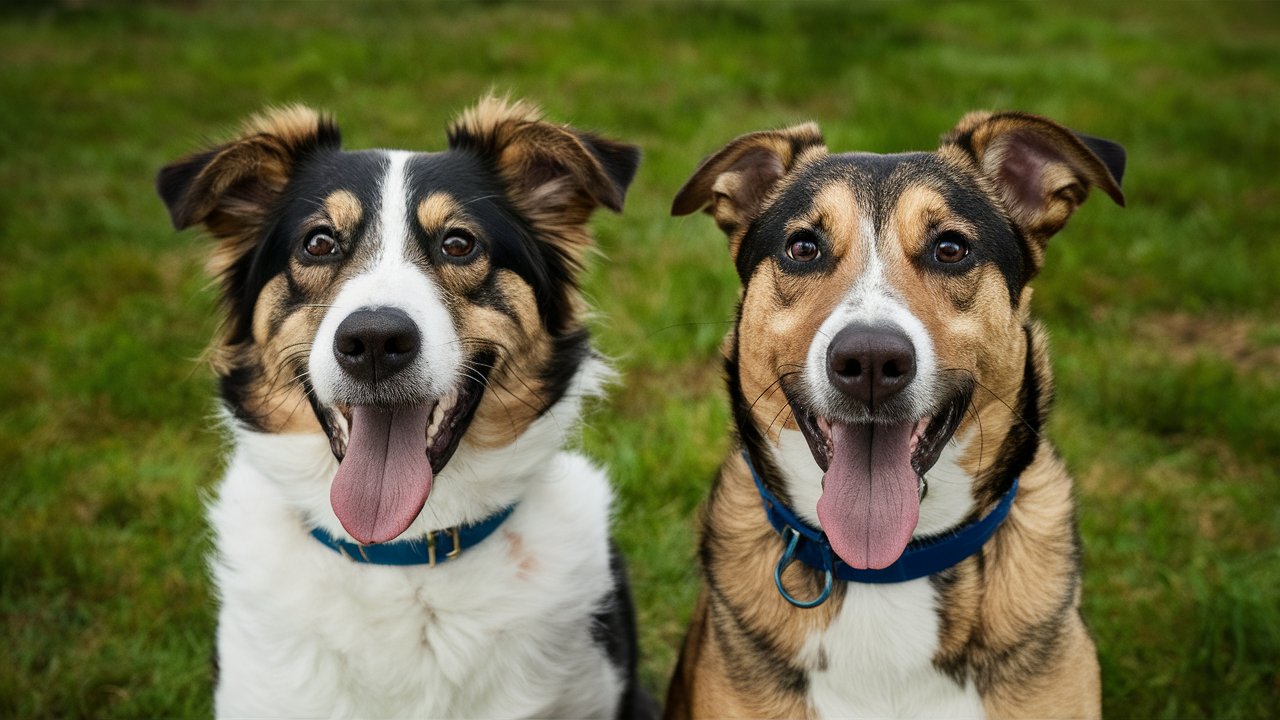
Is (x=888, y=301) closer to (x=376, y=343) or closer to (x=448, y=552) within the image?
(x=376, y=343)

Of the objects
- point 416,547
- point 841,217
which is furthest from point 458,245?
point 841,217

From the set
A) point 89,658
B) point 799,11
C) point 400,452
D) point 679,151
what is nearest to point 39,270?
point 89,658

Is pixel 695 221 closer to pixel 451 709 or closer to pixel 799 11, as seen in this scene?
pixel 451 709

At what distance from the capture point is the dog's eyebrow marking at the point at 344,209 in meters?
3.19

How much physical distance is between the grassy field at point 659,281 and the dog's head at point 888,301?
156cm

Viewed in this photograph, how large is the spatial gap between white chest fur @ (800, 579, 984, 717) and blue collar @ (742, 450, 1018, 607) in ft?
0.17

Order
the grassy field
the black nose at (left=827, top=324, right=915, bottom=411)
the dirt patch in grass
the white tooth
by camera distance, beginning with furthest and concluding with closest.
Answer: the dirt patch in grass → the grassy field → the white tooth → the black nose at (left=827, top=324, right=915, bottom=411)

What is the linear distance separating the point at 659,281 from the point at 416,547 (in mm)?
3906

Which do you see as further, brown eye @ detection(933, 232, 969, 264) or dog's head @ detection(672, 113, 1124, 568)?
brown eye @ detection(933, 232, 969, 264)

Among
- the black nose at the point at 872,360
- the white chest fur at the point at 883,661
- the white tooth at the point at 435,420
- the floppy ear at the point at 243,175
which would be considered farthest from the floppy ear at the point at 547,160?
the white chest fur at the point at 883,661

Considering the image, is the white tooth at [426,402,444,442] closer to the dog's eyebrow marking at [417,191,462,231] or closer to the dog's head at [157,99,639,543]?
the dog's head at [157,99,639,543]

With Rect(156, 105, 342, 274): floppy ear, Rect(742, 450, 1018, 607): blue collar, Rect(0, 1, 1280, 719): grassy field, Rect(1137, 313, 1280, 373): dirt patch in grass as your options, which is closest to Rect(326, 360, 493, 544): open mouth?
Rect(156, 105, 342, 274): floppy ear

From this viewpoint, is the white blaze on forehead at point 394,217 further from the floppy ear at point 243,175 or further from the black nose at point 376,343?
the floppy ear at point 243,175

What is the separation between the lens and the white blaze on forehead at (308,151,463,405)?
287 cm
